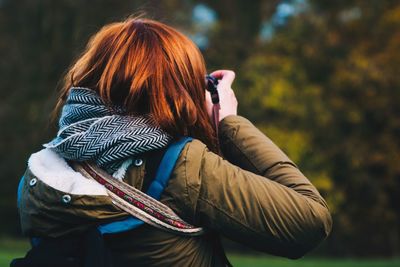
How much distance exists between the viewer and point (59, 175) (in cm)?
186

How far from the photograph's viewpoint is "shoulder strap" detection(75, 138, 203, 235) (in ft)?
5.90

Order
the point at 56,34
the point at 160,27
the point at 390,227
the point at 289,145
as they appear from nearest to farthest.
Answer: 1. the point at 160,27
2. the point at 56,34
3. the point at 289,145
4. the point at 390,227

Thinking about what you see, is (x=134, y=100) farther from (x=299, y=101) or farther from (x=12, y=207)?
(x=12, y=207)

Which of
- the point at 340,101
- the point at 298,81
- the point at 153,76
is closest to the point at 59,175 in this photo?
the point at 153,76

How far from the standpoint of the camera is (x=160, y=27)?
2.03 m

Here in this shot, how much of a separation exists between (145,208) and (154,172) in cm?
9

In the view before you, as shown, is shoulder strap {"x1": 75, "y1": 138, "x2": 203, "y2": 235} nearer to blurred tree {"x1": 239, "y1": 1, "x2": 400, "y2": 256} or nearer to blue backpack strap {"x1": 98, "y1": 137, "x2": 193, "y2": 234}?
blue backpack strap {"x1": 98, "y1": 137, "x2": 193, "y2": 234}

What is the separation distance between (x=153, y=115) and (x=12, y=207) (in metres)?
24.9

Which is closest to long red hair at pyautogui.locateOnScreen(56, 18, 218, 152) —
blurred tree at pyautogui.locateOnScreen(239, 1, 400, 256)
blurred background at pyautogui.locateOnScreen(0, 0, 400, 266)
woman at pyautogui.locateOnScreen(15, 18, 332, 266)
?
woman at pyautogui.locateOnScreen(15, 18, 332, 266)

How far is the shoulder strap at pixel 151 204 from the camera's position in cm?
180

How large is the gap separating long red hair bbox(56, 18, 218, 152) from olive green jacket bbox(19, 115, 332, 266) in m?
0.09

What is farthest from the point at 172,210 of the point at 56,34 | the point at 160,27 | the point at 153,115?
the point at 56,34

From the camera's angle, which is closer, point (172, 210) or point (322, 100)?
point (172, 210)

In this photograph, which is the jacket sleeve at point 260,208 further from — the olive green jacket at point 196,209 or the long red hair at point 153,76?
the long red hair at point 153,76
